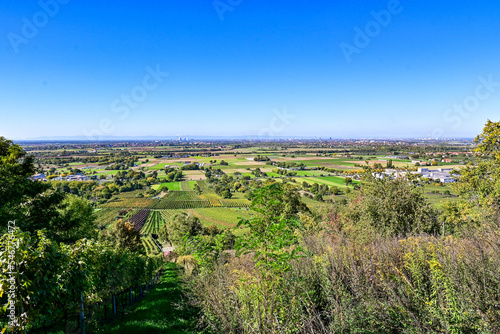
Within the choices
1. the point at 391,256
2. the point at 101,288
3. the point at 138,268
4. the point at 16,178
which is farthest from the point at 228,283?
the point at 16,178

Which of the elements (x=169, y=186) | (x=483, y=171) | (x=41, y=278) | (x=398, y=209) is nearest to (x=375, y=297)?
(x=41, y=278)

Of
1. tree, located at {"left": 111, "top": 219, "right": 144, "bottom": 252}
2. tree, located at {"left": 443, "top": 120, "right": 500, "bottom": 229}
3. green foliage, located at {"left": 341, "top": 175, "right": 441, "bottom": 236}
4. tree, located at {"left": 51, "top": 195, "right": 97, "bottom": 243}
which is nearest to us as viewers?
green foliage, located at {"left": 341, "top": 175, "right": 441, "bottom": 236}

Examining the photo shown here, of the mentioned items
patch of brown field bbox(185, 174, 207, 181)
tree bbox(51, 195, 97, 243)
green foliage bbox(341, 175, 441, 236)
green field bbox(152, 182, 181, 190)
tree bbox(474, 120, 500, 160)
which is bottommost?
green field bbox(152, 182, 181, 190)

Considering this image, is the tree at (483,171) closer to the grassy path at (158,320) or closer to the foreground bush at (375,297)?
the foreground bush at (375,297)

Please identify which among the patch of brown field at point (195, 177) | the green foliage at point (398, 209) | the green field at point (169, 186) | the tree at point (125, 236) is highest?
the green foliage at point (398, 209)

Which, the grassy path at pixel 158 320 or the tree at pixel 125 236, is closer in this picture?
the grassy path at pixel 158 320

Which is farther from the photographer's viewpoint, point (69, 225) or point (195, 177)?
point (195, 177)

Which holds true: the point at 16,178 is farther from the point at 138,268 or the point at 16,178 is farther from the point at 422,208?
the point at 422,208

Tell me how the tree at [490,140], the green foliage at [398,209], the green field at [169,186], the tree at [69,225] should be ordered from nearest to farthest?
the green foliage at [398,209], the tree at [69,225], the tree at [490,140], the green field at [169,186]

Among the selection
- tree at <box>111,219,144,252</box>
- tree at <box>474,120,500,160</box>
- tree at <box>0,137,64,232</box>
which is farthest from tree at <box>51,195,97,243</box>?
tree at <box>474,120,500,160</box>

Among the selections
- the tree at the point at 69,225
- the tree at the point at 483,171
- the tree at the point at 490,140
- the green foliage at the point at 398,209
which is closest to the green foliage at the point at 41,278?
the green foliage at the point at 398,209

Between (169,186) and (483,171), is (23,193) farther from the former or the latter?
(169,186)

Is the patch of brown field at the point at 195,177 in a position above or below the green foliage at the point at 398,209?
below

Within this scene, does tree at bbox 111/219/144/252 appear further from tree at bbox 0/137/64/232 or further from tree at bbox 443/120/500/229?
tree at bbox 443/120/500/229
